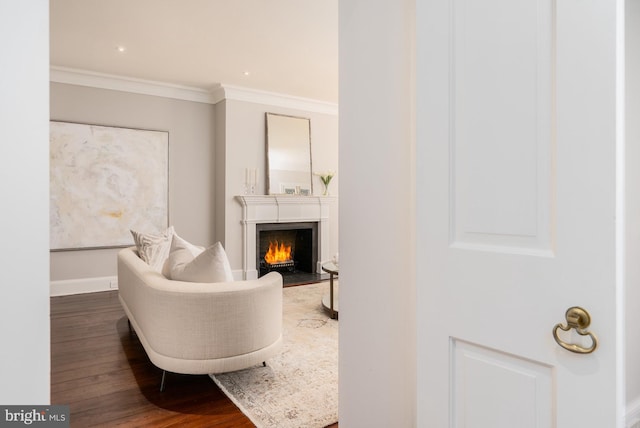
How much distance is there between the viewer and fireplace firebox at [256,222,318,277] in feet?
19.8

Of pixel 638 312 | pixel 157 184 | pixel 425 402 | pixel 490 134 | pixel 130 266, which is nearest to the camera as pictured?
pixel 490 134

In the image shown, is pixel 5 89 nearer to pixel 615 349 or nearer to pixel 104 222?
pixel 615 349

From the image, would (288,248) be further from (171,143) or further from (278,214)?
(171,143)

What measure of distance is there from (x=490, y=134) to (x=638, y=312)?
1548 millimetres

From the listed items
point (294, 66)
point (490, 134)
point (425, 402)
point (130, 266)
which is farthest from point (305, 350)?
point (294, 66)

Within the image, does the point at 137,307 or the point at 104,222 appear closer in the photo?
the point at 137,307

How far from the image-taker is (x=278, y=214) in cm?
576

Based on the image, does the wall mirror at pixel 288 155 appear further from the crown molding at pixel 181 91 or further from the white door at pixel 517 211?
the white door at pixel 517 211

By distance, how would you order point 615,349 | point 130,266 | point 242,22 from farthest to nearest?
point 242,22 < point 130,266 < point 615,349

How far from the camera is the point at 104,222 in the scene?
494 cm

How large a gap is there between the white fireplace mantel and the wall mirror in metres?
0.16

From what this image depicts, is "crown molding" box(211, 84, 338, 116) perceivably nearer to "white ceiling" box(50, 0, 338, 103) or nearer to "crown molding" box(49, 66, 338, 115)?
"crown molding" box(49, 66, 338, 115)

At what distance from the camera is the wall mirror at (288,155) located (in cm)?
579

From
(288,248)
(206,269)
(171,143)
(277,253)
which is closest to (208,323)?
(206,269)
